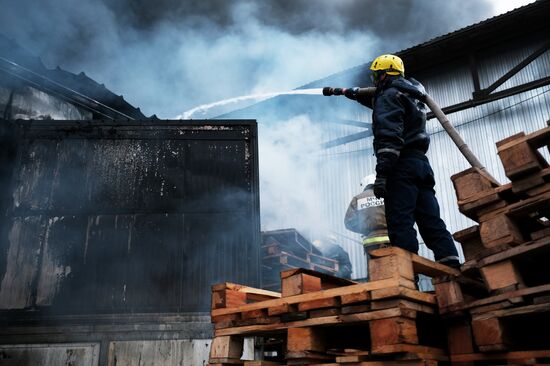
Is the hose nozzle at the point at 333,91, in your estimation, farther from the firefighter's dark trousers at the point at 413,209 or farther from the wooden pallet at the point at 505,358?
the wooden pallet at the point at 505,358

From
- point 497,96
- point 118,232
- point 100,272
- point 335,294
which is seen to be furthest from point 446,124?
point 497,96

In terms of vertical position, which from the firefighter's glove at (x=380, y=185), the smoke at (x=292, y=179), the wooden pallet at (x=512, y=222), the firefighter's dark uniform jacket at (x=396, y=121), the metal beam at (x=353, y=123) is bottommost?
the wooden pallet at (x=512, y=222)

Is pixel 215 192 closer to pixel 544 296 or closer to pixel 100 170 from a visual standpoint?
pixel 100 170

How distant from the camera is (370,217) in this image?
24.0 ft

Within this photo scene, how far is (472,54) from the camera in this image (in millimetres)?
11094

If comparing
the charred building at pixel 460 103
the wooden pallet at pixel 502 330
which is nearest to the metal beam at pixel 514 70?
the charred building at pixel 460 103

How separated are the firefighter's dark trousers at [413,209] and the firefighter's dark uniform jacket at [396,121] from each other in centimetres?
18

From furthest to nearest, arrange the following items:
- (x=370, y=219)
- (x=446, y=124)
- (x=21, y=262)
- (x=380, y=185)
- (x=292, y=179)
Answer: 1. (x=292, y=179)
2. (x=370, y=219)
3. (x=21, y=262)
4. (x=446, y=124)
5. (x=380, y=185)

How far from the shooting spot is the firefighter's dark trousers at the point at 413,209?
4039 mm

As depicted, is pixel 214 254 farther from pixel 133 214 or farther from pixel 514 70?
pixel 514 70

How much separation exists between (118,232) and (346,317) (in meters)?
4.67

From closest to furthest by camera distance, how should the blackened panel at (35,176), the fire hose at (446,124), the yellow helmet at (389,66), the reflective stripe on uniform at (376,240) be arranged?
the fire hose at (446,124), the yellow helmet at (389,66), the blackened panel at (35,176), the reflective stripe on uniform at (376,240)

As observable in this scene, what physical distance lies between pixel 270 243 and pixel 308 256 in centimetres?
105

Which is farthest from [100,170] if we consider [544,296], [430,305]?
[544,296]
